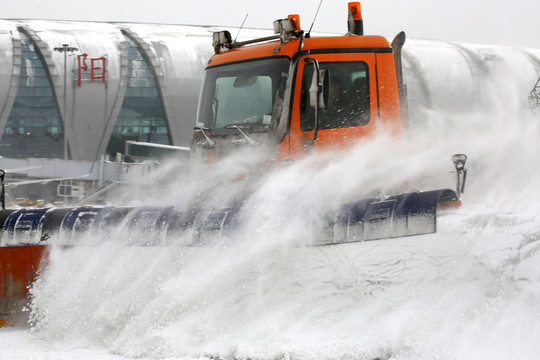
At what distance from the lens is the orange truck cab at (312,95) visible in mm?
5566

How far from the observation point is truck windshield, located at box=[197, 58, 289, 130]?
5.77m

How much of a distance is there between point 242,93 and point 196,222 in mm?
1574

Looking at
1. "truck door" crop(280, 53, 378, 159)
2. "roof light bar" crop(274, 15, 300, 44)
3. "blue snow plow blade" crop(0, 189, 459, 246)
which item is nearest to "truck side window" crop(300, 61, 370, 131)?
"truck door" crop(280, 53, 378, 159)

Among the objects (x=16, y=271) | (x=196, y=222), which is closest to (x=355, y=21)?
(x=196, y=222)

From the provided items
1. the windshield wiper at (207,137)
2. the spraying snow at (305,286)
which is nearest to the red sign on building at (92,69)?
the windshield wiper at (207,137)

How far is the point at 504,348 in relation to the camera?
158 inches

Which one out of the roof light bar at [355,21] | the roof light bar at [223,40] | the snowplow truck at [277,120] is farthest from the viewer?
the roof light bar at [223,40]

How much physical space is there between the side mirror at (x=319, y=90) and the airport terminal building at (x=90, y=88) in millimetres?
26457

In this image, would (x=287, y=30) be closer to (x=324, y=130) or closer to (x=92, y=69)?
(x=324, y=130)

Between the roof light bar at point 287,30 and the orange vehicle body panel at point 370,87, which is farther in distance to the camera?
the roof light bar at point 287,30

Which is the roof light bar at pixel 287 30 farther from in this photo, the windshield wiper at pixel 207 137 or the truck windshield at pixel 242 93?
the windshield wiper at pixel 207 137

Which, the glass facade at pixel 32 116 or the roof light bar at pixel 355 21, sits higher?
the roof light bar at pixel 355 21

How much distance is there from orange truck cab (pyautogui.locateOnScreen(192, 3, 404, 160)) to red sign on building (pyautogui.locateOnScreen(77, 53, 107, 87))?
2651cm

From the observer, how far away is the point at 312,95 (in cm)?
529
